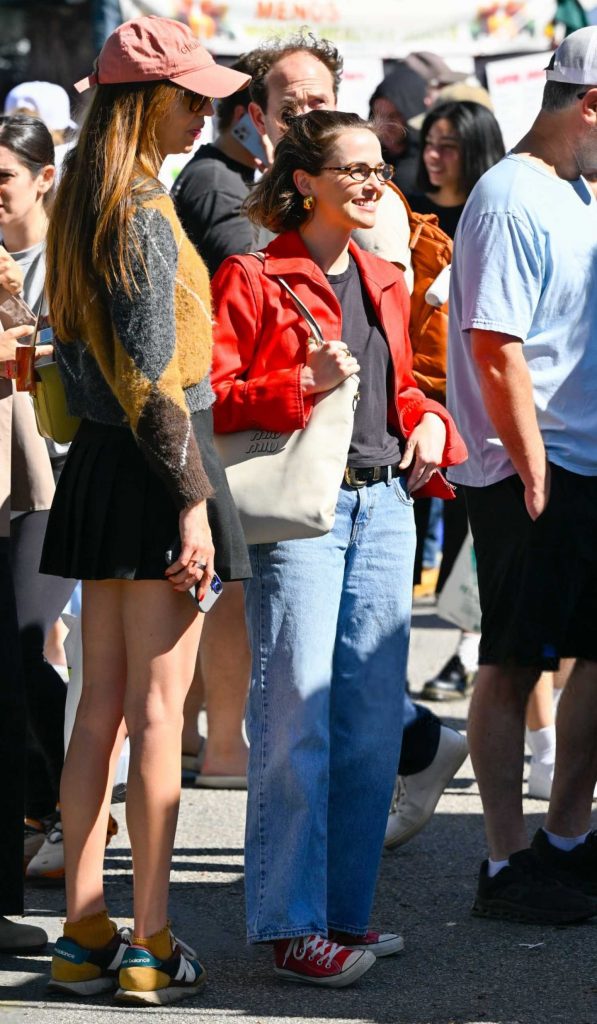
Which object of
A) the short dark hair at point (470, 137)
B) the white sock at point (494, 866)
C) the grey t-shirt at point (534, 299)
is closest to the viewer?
the grey t-shirt at point (534, 299)

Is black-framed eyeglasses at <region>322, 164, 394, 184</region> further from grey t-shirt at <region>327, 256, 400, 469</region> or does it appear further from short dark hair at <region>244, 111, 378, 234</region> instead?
grey t-shirt at <region>327, 256, 400, 469</region>

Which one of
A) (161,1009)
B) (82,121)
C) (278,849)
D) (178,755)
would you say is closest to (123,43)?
(82,121)

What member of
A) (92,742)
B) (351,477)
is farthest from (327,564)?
(92,742)

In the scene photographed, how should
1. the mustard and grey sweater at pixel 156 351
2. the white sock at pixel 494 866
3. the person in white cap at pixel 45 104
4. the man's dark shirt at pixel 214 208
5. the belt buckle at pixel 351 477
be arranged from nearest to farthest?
the mustard and grey sweater at pixel 156 351 < the belt buckle at pixel 351 477 < the white sock at pixel 494 866 < the man's dark shirt at pixel 214 208 < the person in white cap at pixel 45 104

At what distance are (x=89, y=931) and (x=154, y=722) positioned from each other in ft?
1.68

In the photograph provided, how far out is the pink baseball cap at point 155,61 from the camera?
10.7 feet

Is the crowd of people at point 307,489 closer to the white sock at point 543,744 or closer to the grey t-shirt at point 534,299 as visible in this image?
the grey t-shirt at point 534,299

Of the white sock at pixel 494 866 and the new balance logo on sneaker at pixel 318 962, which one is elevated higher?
the new balance logo on sneaker at pixel 318 962

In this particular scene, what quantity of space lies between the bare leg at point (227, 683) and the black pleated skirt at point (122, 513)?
2.04 m

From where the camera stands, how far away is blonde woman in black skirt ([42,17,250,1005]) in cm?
318

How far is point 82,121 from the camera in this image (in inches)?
131

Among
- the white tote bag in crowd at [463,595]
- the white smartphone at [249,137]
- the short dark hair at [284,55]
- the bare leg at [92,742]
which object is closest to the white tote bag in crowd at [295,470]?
the bare leg at [92,742]

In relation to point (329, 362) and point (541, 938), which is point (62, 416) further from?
point (541, 938)

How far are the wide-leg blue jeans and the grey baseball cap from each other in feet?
3.65
